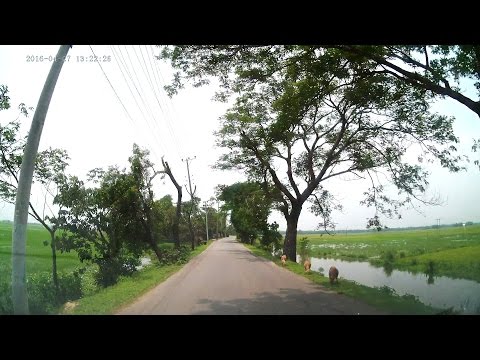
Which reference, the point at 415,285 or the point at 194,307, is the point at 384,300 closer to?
the point at 194,307

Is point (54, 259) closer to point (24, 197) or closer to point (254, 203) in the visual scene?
point (24, 197)

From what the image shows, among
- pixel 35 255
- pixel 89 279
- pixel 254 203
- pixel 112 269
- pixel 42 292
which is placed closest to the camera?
pixel 35 255

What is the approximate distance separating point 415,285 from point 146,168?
10.1m

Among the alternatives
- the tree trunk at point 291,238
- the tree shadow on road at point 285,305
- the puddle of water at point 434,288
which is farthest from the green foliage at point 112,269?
the tree trunk at point 291,238

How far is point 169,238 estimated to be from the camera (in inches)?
997

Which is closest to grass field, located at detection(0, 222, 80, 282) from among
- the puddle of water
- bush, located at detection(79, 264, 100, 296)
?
bush, located at detection(79, 264, 100, 296)

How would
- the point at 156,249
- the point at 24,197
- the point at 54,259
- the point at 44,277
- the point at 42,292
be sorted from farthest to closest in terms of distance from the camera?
the point at 156,249 < the point at 44,277 < the point at 54,259 < the point at 42,292 < the point at 24,197

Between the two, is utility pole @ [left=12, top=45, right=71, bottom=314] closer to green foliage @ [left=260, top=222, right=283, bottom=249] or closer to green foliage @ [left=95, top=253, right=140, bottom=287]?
green foliage @ [left=95, top=253, right=140, bottom=287]

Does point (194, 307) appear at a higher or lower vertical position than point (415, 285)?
higher

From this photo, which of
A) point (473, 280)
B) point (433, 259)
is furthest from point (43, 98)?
point (433, 259)

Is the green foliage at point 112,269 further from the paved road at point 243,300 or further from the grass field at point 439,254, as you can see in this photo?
the grass field at point 439,254

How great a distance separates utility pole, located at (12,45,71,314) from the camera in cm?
604

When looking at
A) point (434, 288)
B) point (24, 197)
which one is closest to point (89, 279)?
point (24, 197)

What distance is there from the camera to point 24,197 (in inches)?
239
